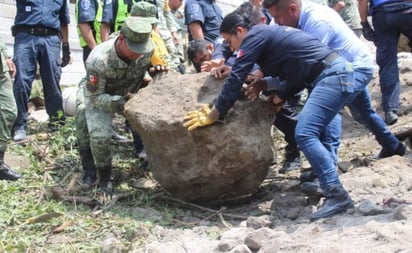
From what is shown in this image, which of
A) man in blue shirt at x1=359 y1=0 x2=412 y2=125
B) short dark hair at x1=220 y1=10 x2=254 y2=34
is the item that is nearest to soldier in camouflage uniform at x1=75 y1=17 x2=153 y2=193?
short dark hair at x1=220 y1=10 x2=254 y2=34

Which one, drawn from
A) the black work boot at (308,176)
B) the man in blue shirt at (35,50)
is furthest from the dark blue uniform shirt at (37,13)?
the black work boot at (308,176)

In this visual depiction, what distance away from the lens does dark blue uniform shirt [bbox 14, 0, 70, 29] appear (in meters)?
6.30

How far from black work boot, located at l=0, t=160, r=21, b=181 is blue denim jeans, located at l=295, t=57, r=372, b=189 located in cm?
257

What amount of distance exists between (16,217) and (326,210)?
7.24 ft

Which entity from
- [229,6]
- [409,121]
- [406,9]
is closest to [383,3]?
[406,9]

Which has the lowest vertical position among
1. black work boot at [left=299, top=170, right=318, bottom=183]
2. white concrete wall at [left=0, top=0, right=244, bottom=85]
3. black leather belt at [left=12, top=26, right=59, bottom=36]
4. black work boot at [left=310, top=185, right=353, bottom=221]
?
white concrete wall at [left=0, top=0, right=244, bottom=85]

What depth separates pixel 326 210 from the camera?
4.01 m

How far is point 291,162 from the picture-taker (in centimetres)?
554

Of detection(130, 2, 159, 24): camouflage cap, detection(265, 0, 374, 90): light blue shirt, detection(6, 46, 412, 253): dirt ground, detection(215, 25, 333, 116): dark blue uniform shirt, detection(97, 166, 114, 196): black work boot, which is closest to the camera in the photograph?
detection(6, 46, 412, 253): dirt ground

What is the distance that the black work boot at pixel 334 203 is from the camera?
4008 millimetres

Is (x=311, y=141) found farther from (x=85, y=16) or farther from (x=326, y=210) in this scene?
(x=85, y=16)

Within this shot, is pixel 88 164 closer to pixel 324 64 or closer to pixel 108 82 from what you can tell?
pixel 108 82

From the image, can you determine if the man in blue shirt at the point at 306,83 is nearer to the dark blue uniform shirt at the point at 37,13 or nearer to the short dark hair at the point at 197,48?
the short dark hair at the point at 197,48

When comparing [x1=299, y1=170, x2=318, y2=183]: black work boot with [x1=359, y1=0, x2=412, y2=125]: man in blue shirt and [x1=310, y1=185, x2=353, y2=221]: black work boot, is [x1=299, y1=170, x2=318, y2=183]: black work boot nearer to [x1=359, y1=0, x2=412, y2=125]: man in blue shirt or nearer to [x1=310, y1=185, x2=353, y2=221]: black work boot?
[x1=310, y1=185, x2=353, y2=221]: black work boot
